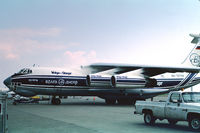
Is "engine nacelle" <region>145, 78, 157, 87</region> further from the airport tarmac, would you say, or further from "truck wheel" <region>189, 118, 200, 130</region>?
"truck wheel" <region>189, 118, 200, 130</region>

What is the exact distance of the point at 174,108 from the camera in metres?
10.0

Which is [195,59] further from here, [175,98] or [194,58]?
[175,98]

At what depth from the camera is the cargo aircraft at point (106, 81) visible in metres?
22.9

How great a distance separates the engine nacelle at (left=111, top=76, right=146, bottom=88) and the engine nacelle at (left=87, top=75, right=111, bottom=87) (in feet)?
2.40

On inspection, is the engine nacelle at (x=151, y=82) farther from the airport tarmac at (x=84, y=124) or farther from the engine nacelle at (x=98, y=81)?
the airport tarmac at (x=84, y=124)

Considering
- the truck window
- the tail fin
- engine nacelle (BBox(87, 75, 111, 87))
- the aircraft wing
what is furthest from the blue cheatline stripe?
the truck window

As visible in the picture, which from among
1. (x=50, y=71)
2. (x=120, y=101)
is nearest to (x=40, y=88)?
(x=50, y=71)

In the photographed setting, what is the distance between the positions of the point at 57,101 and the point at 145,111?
1479 centimetres

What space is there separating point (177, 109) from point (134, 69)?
17.8 metres

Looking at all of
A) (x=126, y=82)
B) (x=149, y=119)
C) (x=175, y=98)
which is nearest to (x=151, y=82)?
(x=126, y=82)

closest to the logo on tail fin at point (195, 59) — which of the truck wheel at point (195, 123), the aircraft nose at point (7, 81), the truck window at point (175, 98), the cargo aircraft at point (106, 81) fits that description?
the cargo aircraft at point (106, 81)

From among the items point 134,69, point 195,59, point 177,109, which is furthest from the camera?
point 195,59

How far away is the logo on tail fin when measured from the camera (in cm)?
2891

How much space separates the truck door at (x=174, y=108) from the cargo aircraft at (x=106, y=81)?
12632 mm
